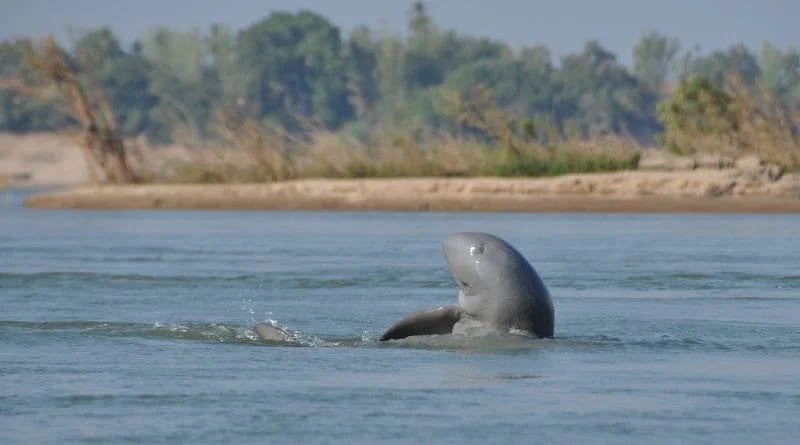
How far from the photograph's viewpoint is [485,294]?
10766 millimetres

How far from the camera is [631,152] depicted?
36031 mm

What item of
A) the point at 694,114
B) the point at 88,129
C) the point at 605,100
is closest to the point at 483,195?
the point at 694,114

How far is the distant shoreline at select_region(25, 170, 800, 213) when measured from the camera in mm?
33156

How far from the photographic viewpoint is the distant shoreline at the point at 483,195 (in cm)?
3316

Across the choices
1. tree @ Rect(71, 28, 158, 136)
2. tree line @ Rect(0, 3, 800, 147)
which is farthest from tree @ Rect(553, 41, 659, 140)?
tree @ Rect(71, 28, 158, 136)

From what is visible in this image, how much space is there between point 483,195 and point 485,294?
81.9 feet

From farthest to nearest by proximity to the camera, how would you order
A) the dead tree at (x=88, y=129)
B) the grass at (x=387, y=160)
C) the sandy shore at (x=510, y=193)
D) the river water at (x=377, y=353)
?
the dead tree at (x=88, y=129) < the grass at (x=387, y=160) < the sandy shore at (x=510, y=193) < the river water at (x=377, y=353)

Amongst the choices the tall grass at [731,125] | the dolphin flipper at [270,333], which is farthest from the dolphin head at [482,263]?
the tall grass at [731,125]

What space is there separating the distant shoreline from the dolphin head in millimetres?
22597

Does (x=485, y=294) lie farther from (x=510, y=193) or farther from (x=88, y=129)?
(x=88, y=129)

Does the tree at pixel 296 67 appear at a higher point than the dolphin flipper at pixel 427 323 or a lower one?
higher

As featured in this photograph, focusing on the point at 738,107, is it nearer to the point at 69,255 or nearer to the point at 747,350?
the point at 69,255

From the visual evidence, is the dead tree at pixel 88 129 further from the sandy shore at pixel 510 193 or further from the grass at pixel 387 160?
the grass at pixel 387 160

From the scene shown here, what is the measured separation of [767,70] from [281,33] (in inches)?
1512
